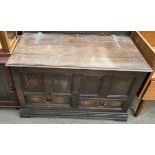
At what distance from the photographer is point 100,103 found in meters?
1.36

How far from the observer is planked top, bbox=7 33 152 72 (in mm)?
1088

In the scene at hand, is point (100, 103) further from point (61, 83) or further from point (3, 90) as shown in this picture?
point (3, 90)

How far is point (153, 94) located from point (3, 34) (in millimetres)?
1124

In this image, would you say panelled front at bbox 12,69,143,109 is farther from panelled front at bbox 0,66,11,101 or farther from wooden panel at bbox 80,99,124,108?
panelled front at bbox 0,66,11,101

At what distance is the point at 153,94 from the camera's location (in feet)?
4.26

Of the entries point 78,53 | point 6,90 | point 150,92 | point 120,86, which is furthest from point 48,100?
point 150,92

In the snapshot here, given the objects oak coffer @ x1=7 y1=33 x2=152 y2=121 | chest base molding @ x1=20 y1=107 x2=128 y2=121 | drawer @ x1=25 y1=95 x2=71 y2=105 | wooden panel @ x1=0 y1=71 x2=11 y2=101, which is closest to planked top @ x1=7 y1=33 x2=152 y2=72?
oak coffer @ x1=7 y1=33 x2=152 y2=121

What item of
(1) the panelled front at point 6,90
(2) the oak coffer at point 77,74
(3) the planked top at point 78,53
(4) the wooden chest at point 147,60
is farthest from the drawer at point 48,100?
(4) the wooden chest at point 147,60

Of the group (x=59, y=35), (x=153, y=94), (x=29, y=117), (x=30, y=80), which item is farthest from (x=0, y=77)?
(x=153, y=94)

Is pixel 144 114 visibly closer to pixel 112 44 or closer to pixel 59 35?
pixel 112 44

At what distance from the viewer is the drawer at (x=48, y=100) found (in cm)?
132

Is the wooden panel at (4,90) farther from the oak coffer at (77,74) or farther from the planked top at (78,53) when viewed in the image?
the planked top at (78,53)

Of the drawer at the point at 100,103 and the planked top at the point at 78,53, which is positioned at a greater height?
the planked top at the point at 78,53

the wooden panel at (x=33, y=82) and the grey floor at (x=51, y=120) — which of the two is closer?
the wooden panel at (x=33, y=82)
